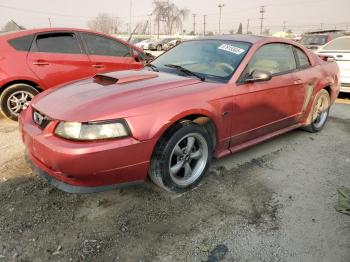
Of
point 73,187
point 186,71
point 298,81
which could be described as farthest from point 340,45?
point 73,187

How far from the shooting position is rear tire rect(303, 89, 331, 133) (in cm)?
473

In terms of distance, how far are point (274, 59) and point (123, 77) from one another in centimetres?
191

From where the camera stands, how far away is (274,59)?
3980 mm

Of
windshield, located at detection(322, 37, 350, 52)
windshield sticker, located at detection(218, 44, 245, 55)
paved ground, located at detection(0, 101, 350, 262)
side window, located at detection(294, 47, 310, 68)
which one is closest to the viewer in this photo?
paved ground, located at detection(0, 101, 350, 262)

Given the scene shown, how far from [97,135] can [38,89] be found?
10.5 feet

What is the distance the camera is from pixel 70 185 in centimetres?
254

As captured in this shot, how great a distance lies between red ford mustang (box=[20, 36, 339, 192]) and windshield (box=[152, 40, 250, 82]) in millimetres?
12

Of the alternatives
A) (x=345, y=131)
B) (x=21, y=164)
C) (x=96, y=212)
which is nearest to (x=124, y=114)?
(x=96, y=212)

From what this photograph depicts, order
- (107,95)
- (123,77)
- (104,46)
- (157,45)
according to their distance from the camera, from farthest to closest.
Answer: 1. (157,45)
2. (104,46)
3. (123,77)
4. (107,95)

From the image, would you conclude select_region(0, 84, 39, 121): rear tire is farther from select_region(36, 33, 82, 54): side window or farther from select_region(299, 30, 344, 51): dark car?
select_region(299, 30, 344, 51): dark car

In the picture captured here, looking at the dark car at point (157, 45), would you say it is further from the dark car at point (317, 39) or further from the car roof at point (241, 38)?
the car roof at point (241, 38)

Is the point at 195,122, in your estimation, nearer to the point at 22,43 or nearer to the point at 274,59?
the point at 274,59

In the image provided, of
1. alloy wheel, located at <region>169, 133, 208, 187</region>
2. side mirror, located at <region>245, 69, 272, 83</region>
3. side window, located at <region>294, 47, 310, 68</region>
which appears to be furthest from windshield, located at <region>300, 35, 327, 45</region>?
alloy wheel, located at <region>169, 133, 208, 187</region>

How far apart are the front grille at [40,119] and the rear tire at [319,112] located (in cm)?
360
